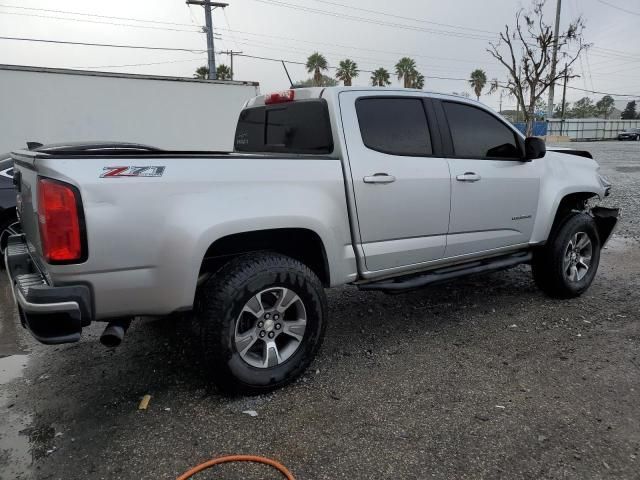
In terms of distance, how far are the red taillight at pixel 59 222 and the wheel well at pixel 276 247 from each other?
2.52 ft

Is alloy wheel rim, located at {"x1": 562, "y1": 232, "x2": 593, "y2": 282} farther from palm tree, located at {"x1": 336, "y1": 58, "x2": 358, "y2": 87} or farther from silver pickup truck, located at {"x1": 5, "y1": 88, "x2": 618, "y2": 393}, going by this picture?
palm tree, located at {"x1": 336, "y1": 58, "x2": 358, "y2": 87}

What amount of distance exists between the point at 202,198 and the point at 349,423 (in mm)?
1503

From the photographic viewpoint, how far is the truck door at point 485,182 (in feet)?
12.9

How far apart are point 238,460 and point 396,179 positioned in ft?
6.74

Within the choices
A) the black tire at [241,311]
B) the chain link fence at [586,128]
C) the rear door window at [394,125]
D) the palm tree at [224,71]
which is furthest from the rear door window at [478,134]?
the chain link fence at [586,128]

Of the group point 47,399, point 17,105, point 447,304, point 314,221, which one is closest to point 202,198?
point 314,221

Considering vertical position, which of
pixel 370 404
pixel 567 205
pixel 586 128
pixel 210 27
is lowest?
pixel 370 404

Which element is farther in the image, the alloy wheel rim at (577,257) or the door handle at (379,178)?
the alloy wheel rim at (577,257)

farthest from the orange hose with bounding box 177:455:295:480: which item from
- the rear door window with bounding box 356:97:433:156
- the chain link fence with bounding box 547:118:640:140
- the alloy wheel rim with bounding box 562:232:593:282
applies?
the chain link fence with bounding box 547:118:640:140

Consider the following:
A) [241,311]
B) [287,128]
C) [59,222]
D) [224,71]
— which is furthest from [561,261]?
[224,71]

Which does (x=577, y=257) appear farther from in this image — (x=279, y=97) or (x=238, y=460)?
(x=238, y=460)

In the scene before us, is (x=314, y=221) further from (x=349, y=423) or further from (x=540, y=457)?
(x=540, y=457)

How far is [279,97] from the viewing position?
13.0ft

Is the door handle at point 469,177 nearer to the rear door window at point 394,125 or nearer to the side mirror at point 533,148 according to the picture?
the rear door window at point 394,125
